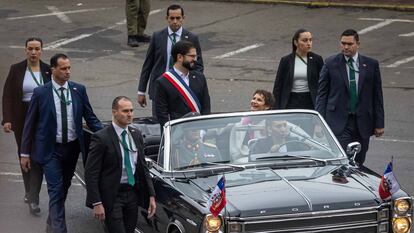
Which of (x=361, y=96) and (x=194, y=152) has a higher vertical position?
(x=361, y=96)

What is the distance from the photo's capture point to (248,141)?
9922mm

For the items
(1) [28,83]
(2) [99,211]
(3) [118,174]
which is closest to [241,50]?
(1) [28,83]

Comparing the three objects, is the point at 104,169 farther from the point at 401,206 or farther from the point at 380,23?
the point at 380,23

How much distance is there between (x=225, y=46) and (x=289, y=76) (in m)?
8.61

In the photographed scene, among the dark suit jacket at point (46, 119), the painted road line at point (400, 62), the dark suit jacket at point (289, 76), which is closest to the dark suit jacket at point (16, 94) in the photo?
the dark suit jacket at point (46, 119)

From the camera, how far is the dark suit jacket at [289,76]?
1226 cm

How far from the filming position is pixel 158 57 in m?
13.2

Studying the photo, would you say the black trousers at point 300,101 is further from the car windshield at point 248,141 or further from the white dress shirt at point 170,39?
the car windshield at point 248,141

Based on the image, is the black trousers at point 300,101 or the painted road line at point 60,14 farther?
the painted road line at point 60,14

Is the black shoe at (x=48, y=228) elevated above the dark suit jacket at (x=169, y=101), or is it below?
below

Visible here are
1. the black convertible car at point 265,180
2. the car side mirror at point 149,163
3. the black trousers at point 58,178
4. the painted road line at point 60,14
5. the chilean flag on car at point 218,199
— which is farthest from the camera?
the painted road line at point 60,14

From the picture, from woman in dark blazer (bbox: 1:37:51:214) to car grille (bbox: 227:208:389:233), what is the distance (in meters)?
3.64

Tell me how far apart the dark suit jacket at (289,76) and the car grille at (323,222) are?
3545 millimetres

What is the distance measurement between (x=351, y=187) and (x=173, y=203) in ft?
4.90
